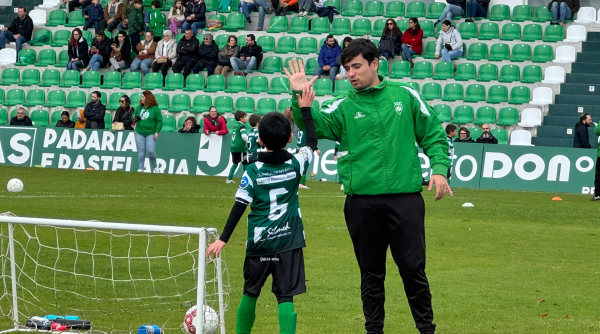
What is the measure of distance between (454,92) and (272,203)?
2155 cm

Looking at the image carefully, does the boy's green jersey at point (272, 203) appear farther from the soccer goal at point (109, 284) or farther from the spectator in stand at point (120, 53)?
the spectator in stand at point (120, 53)

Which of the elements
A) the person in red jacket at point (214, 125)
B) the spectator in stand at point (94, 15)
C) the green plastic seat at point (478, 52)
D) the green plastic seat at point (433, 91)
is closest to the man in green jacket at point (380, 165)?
the person in red jacket at point (214, 125)

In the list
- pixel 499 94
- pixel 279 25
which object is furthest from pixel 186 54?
pixel 499 94

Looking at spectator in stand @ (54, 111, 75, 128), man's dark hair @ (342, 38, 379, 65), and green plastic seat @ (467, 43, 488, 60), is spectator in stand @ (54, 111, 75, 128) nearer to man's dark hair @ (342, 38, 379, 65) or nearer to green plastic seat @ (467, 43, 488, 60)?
green plastic seat @ (467, 43, 488, 60)

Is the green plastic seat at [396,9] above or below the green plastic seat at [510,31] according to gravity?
above

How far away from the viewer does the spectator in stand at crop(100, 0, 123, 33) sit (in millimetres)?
31281

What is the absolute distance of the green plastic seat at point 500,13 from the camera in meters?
28.8

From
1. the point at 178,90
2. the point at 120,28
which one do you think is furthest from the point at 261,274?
the point at 120,28

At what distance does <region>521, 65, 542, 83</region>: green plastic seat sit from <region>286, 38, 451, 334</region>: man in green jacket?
71.3 ft

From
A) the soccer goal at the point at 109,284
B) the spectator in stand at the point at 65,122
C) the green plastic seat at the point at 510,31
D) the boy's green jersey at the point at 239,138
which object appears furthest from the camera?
the green plastic seat at the point at 510,31

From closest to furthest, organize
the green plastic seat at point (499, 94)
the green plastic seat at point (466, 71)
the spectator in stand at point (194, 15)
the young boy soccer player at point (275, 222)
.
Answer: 1. the young boy soccer player at point (275, 222)
2. the green plastic seat at point (499, 94)
3. the green plastic seat at point (466, 71)
4. the spectator in stand at point (194, 15)

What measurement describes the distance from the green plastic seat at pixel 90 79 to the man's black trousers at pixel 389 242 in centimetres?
2519

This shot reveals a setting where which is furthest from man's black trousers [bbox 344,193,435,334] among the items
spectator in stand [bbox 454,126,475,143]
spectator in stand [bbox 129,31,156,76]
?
spectator in stand [bbox 129,31,156,76]

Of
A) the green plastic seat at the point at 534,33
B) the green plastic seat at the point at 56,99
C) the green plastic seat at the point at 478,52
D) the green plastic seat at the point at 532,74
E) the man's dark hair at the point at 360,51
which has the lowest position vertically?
the green plastic seat at the point at 56,99
